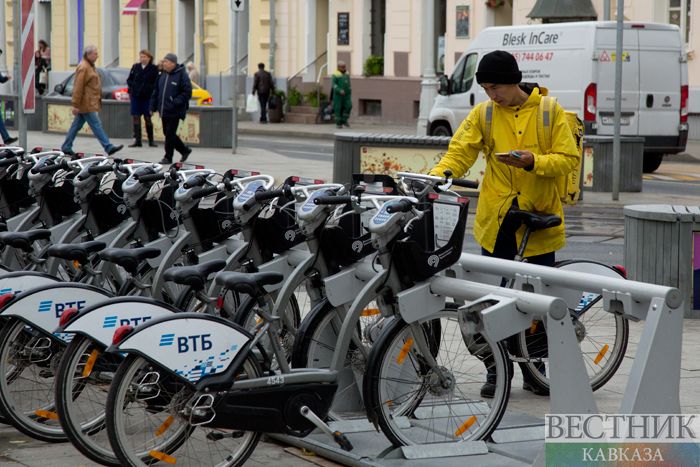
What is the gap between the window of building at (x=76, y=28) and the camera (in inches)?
2055

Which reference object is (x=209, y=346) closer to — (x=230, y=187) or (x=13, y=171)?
(x=230, y=187)

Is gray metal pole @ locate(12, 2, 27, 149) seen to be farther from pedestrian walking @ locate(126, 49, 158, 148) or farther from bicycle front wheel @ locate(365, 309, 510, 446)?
pedestrian walking @ locate(126, 49, 158, 148)

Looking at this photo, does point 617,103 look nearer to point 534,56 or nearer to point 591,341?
point 534,56

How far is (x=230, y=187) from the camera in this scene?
7.15m

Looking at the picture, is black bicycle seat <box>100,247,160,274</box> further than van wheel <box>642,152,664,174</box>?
No

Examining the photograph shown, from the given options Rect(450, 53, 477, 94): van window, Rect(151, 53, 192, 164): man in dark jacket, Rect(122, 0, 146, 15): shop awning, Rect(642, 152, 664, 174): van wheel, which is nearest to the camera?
Rect(151, 53, 192, 164): man in dark jacket

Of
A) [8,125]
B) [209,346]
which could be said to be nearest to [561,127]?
[209,346]

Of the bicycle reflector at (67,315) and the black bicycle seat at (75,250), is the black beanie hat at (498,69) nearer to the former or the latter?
the black bicycle seat at (75,250)

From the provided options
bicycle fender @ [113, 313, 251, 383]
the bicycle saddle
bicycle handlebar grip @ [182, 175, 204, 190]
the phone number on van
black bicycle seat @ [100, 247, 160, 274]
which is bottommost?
bicycle fender @ [113, 313, 251, 383]

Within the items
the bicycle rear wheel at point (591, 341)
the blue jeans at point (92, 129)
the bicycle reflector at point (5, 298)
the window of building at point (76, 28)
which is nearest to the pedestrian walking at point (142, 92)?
the blue jeans at point (92, 129)

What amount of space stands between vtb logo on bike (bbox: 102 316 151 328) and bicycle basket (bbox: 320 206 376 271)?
0.91 m

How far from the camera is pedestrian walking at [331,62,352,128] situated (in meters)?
35.5

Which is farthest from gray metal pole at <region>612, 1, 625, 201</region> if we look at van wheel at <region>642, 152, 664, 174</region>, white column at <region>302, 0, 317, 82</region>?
white column at <region>302, 0, 317, 82</region>

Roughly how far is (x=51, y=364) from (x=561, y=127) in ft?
8.73
